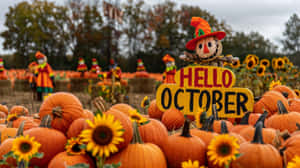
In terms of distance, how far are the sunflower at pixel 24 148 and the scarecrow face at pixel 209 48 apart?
1.51m

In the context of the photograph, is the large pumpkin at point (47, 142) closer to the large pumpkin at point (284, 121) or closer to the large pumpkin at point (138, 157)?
the large pumpkin at point (138, 157)

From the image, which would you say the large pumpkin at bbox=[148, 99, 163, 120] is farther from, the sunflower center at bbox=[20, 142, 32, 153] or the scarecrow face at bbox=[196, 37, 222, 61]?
the sunflower center at bbox=[20, 142, 32, 153]

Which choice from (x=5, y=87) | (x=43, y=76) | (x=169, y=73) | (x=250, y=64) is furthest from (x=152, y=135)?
(x=5, y=87)

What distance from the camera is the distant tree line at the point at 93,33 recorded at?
15430 mm

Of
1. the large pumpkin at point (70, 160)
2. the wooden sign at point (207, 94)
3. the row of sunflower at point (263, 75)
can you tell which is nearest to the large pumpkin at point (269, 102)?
the wooden sign at point (207, 94)

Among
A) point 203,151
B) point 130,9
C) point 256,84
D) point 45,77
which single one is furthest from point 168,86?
point 130,9

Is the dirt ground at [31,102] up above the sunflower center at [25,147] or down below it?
below

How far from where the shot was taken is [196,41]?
212 centimetres

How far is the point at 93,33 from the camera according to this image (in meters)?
15.7

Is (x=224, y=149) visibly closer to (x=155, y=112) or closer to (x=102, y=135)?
(x=102, y=135)

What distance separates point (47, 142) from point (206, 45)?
1403 millimetres

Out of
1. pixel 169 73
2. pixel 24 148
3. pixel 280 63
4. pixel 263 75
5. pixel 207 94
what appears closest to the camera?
pixel 24 148

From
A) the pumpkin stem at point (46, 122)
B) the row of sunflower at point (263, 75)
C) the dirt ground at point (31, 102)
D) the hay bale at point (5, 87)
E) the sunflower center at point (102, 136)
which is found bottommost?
the dirt ground at point (31, 102)

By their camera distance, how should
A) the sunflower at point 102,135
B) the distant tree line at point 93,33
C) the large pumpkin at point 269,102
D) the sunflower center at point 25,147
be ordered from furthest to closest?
the distant tree line at point 93,33 < the large pumpkin at point 269,102 < the sunflower center at point 25,147 < the sunflower at point 102,135
